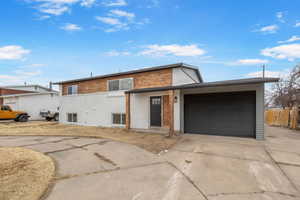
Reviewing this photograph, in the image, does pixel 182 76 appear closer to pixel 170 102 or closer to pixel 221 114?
pixel 170 102

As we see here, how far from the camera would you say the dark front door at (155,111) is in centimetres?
1026

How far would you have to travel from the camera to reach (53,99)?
20969 mm

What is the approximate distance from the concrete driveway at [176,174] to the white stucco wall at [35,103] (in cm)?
1836

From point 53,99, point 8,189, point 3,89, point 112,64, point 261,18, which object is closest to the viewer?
point 8,189

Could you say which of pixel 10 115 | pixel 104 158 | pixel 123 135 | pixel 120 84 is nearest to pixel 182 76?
pixel 120 84

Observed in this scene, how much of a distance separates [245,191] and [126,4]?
1123 centimetres

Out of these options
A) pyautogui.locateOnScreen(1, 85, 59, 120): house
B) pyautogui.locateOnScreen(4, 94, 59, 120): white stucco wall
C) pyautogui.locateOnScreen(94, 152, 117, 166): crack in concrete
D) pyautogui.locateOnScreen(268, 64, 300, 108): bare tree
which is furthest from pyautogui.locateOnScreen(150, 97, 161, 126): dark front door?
pyautogui.locateOnScreen(4, 94, 59, 120): white stucco wall

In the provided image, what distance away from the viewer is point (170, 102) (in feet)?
27.6

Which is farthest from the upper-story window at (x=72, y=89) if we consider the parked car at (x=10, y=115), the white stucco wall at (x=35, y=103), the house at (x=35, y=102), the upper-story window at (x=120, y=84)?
the white stucco wall at (x=35, y=103)

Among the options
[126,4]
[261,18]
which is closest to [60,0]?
[126,4]

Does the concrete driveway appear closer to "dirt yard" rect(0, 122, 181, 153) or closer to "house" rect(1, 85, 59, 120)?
"dirt yard" rect(0, 122, 181, 153)

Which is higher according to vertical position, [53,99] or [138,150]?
[53,99]

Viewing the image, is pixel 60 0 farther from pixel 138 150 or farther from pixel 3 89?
pixel 3 89

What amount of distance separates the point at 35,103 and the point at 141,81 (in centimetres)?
1792
